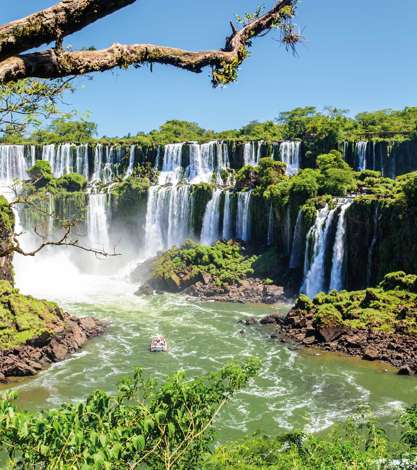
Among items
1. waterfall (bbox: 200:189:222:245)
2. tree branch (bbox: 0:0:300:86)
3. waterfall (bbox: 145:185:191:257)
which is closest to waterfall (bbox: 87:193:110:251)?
waterfall (bbox: 145:185:191:257)

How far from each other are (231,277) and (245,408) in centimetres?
1982

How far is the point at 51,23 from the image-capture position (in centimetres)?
403

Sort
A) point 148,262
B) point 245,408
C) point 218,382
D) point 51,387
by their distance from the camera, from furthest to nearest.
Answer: point 148,262, point 51,387, point 245,408, point 218,382

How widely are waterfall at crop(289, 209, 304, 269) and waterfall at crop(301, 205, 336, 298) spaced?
6.86 ft

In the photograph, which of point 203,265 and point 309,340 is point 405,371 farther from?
point 203,265

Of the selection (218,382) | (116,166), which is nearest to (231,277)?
(116,166)

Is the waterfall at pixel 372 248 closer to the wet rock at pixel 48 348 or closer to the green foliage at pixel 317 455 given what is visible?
the wet rock at pixel 48 348

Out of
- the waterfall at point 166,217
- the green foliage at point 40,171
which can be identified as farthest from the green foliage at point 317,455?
the green foliage at point 40,171

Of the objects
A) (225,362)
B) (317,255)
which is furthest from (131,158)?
(225,362)

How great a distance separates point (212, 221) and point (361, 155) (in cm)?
1394

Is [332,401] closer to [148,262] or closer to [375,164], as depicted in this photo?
[148,262]

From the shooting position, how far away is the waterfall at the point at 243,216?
42.5 metres

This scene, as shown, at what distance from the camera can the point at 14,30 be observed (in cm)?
391

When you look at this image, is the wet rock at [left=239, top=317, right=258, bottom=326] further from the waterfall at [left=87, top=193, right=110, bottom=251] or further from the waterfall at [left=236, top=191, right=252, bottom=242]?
the waterfall at [left=87, top=193, right=110, bottom=251]
